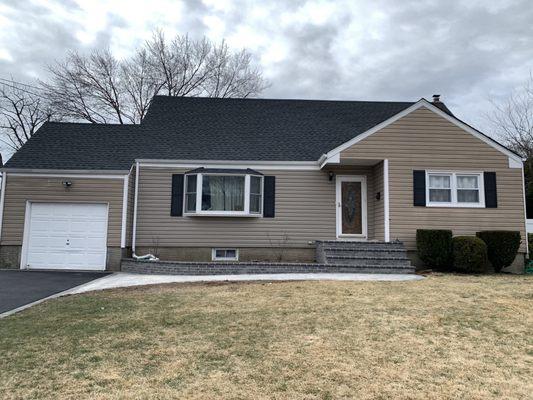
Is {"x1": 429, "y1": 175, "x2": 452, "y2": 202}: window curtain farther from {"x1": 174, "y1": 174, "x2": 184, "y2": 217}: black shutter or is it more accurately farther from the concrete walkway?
{"x1": 174, "y1": 174, "x2": 184, "y2": 217}: black shutter

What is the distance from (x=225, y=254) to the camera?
13305 mm

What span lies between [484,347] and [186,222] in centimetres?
992

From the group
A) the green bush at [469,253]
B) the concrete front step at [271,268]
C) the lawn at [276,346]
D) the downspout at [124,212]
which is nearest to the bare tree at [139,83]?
the downspout at [124,212]

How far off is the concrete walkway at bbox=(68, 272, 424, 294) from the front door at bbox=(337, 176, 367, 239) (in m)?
2.93

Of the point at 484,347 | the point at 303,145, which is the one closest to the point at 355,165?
the point at 303,145

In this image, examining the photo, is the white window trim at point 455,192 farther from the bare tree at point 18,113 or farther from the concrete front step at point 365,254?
the bare tree at point 18,113

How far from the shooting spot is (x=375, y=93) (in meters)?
24.9

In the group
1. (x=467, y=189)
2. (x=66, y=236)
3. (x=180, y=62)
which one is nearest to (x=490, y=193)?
(x=467, y=189)

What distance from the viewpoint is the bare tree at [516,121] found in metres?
25.2

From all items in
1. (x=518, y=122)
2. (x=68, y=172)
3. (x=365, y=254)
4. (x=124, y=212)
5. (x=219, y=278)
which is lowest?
(x=219, y=278)

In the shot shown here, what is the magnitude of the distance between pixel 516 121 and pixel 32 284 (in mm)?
27916

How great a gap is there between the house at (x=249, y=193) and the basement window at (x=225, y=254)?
3cm

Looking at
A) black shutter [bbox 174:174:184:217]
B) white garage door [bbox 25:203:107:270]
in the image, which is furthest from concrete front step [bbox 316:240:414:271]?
white garage door [bbox 25:203:107:270]

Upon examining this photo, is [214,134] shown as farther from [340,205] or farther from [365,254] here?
[365,254]
